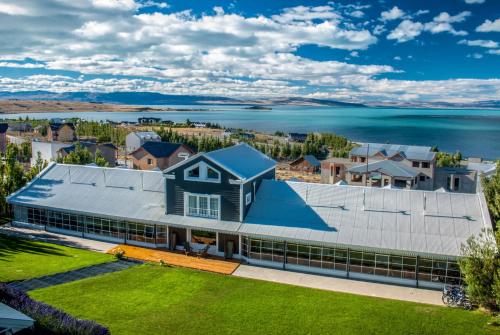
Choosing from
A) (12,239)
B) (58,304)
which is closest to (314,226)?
(58,304)

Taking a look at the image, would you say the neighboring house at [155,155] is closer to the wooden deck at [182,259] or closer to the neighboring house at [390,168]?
the neighboring house at [390,168]

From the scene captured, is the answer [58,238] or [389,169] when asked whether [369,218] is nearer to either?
[58,238]

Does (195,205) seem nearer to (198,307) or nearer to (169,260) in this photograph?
(169,260)

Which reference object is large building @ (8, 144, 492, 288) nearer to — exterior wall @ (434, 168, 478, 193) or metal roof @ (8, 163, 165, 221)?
metal roof @ (8, 163, 165, 221)

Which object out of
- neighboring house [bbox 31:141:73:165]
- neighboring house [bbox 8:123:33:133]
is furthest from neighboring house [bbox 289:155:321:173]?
neighboring house [bbox 8:123:33:133]

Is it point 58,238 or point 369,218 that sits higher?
point 369,218

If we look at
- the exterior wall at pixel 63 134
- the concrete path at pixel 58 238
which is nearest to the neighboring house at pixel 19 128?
the exterior wall at pixel 63 134

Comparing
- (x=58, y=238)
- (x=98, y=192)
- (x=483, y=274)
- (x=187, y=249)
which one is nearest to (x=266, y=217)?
(x=187, y=249)
